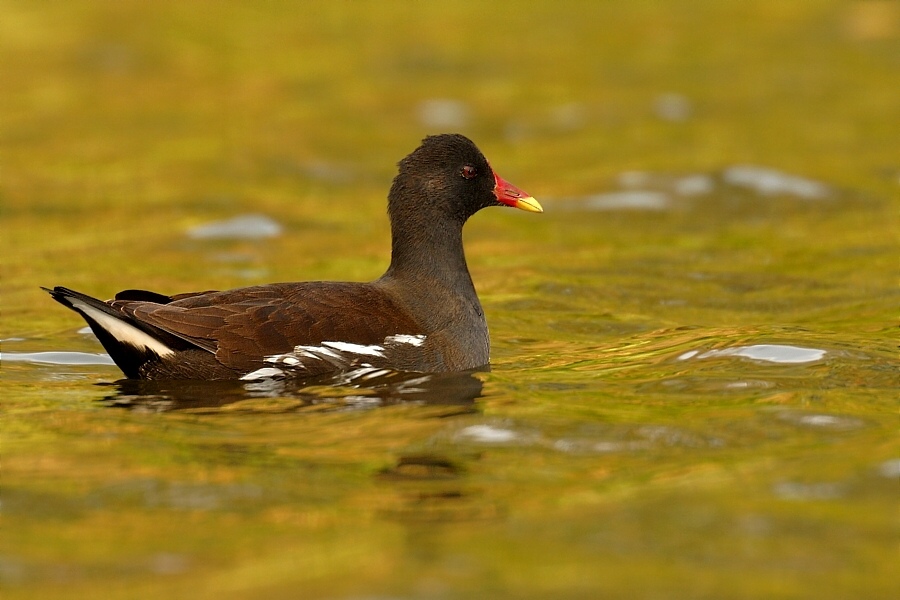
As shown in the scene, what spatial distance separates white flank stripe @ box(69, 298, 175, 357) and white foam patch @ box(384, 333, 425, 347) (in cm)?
118

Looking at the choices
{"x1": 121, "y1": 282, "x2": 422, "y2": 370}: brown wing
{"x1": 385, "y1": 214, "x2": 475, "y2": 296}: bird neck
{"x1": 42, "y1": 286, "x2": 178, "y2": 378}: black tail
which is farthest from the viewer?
{"x1": 385, "y1": 214, "x2": 475, "y2": 296}: bird neck

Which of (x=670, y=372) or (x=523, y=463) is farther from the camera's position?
(x=670, y=372)

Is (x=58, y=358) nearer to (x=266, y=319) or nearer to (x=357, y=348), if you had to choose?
(x=266, y=319)

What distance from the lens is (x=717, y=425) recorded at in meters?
6.79

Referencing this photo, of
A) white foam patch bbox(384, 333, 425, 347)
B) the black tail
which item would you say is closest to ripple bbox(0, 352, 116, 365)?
the black tail

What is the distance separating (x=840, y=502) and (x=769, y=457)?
61 cm

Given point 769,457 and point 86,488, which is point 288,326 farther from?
point 769,457

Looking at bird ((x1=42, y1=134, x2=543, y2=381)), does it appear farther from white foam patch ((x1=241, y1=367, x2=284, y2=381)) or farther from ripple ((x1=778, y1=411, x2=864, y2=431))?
ripple ((x1=778, y1=411, x2=864, y2=431))

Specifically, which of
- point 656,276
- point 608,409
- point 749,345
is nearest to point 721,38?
point 656,276

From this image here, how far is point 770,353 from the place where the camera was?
813cm

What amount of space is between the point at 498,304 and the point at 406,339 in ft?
8.74

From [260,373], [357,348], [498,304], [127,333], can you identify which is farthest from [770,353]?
[127,333]

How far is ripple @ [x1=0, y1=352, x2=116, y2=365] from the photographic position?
8.77 metres

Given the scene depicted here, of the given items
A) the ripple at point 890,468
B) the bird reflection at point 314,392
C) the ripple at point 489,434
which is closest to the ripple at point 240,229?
the bird reflection at point 314,392
